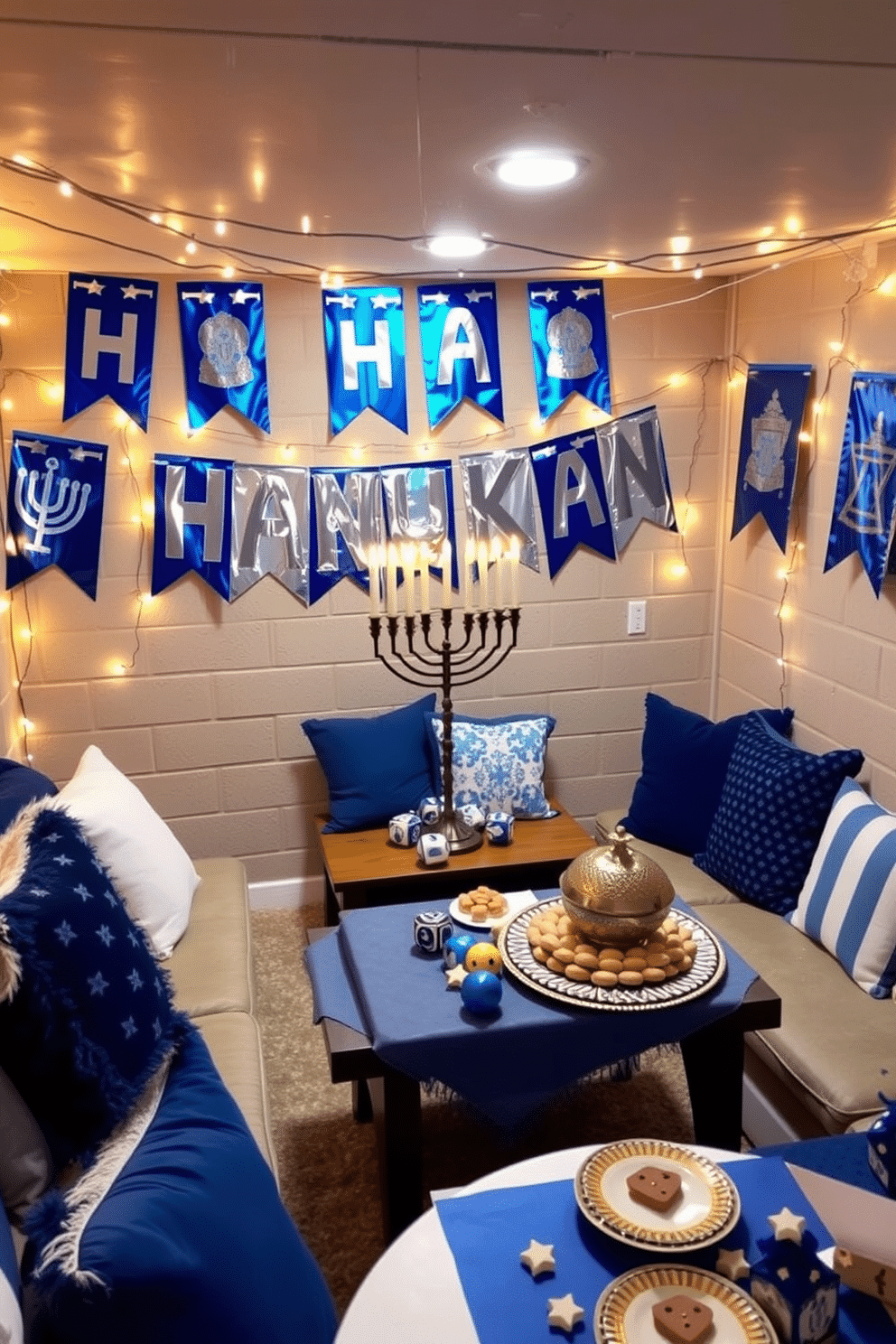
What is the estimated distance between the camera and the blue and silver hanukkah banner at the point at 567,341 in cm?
338

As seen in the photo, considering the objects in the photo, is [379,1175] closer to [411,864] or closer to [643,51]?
[411,864]

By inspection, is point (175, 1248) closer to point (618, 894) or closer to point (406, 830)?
point (618, 894)

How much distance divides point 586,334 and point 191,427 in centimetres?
131

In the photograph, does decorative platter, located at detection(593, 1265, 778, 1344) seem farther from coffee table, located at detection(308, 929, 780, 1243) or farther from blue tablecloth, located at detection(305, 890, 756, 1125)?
coffee table, located at detection(308, 929, 780, 1243)

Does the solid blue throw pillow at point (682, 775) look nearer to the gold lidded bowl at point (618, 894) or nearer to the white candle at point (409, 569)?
the white candle at point (409, 569)

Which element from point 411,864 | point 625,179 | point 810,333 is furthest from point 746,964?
point 810,333

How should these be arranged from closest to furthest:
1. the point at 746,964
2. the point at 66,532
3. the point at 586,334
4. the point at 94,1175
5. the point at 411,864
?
the point at 94,1175 → the point at 746,964 → the point at 411,864 → the point at 66,532 → the point at 586,334

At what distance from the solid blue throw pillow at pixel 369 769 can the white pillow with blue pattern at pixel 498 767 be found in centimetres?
9

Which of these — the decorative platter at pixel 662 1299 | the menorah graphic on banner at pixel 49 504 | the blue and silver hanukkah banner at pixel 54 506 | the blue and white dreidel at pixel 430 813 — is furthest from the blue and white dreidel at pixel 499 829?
the decorative platter at pixel 662 1299

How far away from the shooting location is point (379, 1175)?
87.9 inches

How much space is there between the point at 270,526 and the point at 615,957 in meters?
1.87

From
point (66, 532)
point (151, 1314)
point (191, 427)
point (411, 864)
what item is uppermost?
point (191, 427)

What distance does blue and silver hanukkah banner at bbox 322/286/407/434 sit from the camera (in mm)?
3289

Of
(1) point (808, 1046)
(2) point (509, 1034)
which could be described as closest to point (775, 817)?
(1) point (808, 1046)
